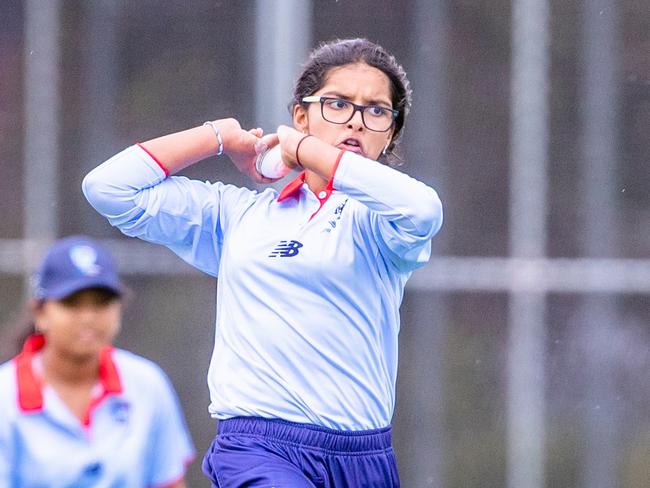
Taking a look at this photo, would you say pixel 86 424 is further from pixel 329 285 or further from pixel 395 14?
pixel 395 14

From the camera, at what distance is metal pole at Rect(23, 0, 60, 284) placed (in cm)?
852

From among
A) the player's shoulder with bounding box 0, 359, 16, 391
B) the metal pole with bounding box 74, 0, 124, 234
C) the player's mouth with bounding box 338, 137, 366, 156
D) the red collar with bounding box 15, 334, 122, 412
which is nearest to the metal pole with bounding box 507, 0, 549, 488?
the metal pole with bounding box 74, 0, 124, 234

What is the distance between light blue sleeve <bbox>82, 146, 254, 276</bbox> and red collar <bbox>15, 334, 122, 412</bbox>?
0.80 m

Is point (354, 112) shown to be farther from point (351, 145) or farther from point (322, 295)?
point (322, 295)

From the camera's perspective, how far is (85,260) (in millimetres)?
3785

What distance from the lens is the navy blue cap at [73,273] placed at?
148 inches

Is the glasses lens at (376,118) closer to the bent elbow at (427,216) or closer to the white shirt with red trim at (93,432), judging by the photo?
the bent elbow at (427,216)

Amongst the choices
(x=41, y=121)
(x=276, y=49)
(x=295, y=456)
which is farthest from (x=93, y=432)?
(x=41, y=121)

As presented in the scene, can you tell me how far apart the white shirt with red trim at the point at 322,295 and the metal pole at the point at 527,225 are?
3.87m

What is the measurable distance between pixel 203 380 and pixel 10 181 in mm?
1562

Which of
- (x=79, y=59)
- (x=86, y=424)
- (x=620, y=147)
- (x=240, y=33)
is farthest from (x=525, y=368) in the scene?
(x=86, y=424)

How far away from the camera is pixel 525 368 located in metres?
8.35

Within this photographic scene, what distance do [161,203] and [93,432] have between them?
3.48ft

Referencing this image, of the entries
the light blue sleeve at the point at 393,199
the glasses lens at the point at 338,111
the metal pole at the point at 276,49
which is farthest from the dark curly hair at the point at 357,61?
the metal pole at the point at 276,49
